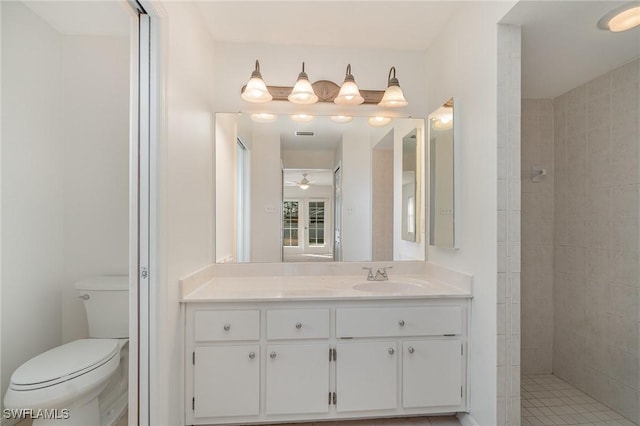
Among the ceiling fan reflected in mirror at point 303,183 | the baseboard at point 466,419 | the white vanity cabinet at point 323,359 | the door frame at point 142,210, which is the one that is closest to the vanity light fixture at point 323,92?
the ceiling fan reflected in mirror at point 303,183

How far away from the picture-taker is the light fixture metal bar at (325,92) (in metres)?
2.23

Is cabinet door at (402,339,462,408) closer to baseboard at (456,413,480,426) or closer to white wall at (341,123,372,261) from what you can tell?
baseboard at (456,413,480,426)

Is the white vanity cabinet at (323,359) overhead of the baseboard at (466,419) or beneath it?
overhead

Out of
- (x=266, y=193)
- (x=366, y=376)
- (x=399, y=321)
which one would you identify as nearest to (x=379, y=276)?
(x=399, y=321)

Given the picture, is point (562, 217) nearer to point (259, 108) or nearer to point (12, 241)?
point (259, 108)

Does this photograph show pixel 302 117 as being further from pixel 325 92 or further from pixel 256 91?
pixel 256 91

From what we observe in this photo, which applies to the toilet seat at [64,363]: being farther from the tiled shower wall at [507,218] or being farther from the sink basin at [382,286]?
the tiled shower wall at [507,218]

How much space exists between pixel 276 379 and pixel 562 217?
7.67 feet

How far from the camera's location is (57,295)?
67.0 inches

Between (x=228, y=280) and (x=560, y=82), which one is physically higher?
(x=560, y=82)

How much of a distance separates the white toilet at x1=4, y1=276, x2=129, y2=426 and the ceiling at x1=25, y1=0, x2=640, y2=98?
56.7 inches

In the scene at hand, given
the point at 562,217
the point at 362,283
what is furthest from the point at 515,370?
the point at 562,217

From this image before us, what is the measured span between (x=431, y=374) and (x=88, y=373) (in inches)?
70.7

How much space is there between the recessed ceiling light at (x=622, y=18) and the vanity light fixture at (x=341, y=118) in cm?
142
